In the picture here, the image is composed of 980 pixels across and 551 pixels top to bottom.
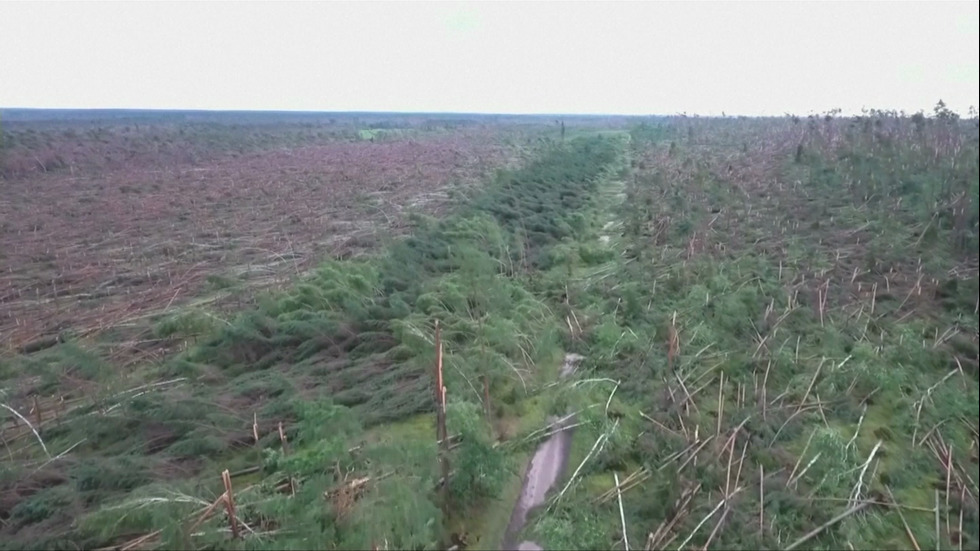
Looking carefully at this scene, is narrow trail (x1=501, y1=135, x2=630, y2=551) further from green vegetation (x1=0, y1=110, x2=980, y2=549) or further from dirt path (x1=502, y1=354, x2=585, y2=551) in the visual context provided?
green vegetation (x1=0, y1=110, x2=980, y2=549)

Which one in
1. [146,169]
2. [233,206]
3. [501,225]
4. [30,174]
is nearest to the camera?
[501,225]

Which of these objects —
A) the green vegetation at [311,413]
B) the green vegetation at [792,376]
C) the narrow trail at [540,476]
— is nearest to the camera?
the green vegetation at [311,413]

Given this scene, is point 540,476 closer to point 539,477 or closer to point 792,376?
point 539,477

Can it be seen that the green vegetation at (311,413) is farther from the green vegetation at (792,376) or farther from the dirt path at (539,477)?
the green vegetation at (792,376)

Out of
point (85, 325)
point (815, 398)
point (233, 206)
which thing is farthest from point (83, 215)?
point (815, 398)

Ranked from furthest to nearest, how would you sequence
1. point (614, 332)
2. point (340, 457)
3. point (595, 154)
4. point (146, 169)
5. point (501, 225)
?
1. point (595, 154)
2. point (146, 169)
3. point (501, 225)
4. point (614, 332)
5. point (340, 457)

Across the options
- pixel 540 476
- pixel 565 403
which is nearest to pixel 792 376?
pixel 565 403

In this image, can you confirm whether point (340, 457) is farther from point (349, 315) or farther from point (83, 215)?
point (83, 215)

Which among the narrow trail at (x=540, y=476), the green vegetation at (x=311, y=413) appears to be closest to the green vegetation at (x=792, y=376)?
the narrow trail at (x=540, y=476)
